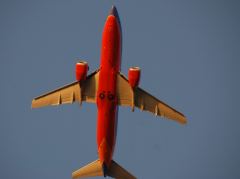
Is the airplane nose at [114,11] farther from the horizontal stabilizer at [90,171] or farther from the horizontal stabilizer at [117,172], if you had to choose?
the horizontal stabilizer at [117,172]

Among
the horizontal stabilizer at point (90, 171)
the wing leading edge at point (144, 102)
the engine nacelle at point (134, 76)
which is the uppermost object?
the engine nacelle at point (134, 76)

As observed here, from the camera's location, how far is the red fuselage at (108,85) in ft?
187

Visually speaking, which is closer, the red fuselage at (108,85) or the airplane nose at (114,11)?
the red fuselage at (108,85)

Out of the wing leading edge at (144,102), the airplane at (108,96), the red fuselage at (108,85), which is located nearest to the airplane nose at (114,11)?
the airplane at (108,96)

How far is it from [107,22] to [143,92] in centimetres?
858

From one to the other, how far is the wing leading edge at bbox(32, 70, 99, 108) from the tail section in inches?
284

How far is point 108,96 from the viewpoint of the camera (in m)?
57.2

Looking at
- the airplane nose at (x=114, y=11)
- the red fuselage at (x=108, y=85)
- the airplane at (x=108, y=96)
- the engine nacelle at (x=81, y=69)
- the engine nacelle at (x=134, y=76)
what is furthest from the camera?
the airplane nose at (x=114, y=11)

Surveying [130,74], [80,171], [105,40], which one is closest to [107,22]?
[105,40]

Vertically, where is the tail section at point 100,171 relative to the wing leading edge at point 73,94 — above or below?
below

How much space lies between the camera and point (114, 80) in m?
57.4

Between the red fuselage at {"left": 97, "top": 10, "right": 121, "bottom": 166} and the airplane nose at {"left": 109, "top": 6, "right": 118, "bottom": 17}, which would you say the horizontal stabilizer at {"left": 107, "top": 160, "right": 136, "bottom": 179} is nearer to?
the red fuselage at {"left": 97, "top": 10, "right": 121, "bottom": 166}

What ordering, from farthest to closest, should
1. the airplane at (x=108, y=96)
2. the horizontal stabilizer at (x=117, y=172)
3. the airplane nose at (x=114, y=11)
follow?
the airplane nose at (x=114, y=11), the horizontal stabilizer at (x=117, y=172), the airplane at (x=108, y=96)

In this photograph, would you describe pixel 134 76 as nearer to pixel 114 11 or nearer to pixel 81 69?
pixel 81 69
